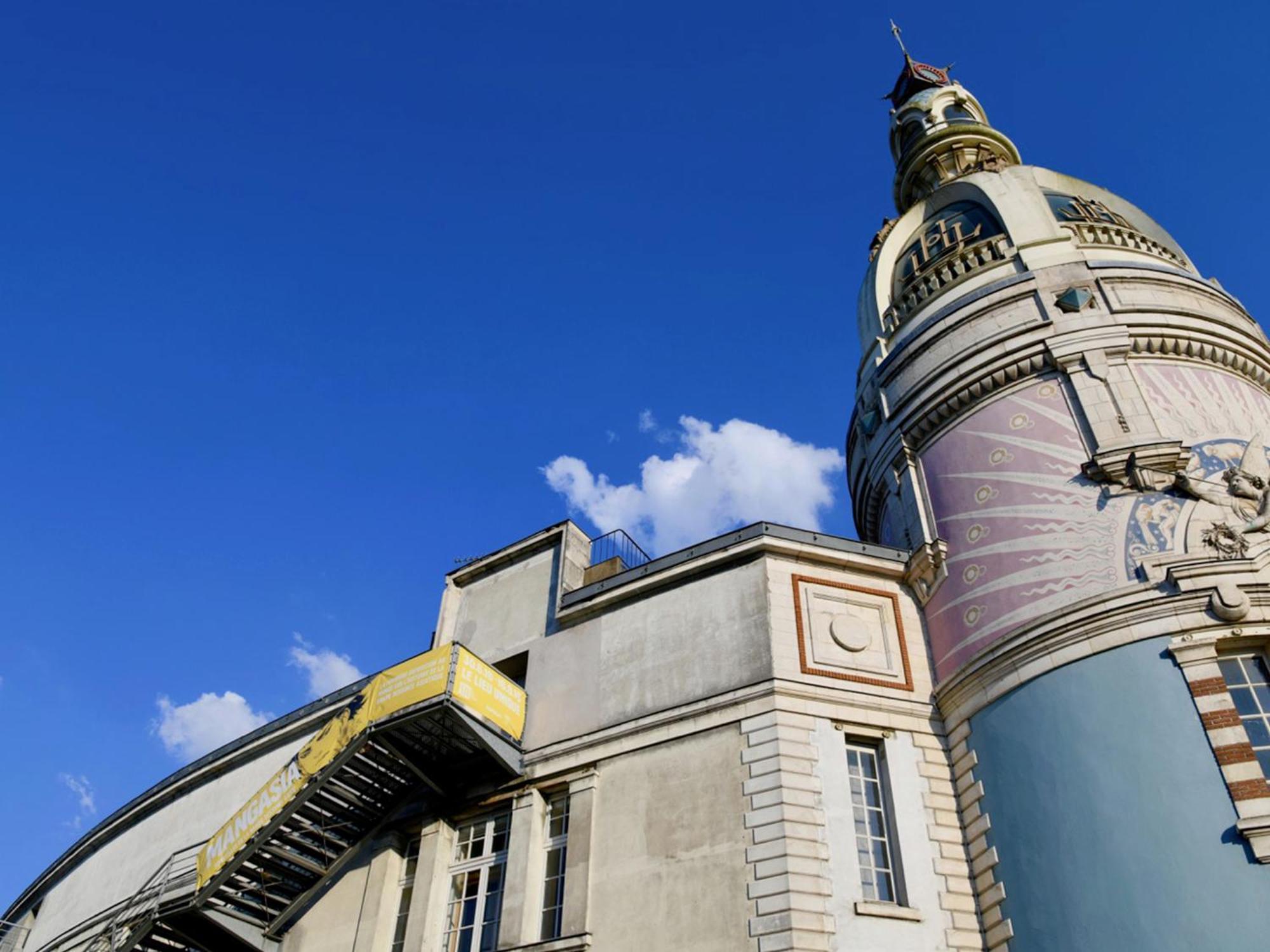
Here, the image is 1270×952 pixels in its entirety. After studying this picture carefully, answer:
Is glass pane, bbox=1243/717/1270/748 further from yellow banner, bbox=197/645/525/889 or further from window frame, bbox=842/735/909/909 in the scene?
yellow banner, bbox=197/645/525/889

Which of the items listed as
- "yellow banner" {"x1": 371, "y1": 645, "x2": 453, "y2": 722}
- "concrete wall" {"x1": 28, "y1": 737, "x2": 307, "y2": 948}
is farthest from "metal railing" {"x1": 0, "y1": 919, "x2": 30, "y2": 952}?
"yellow banner" {"x1": 371, "y1": 645, "x2": 453, "y2": 722}

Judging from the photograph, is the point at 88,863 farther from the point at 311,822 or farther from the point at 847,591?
the point at 847,591

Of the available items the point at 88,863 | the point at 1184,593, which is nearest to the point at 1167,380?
the point at 1184,593

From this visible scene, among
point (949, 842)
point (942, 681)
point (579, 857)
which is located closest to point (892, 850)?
point (949, 842)

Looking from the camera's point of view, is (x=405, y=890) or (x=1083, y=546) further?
(x=405, y=890)

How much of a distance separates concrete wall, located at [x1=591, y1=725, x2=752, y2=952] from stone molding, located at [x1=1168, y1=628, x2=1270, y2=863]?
25.7ft

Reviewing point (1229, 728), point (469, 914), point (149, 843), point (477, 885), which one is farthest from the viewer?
point (149, 843)

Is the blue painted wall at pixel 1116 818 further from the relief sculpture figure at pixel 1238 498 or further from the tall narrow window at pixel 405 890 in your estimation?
the tall narrow window at pixel 405 890

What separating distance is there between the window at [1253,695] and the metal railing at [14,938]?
39.4 metres

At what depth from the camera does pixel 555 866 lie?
837 inches

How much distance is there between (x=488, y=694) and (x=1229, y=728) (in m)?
13.9

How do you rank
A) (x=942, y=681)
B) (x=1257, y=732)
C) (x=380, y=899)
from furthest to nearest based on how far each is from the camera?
(x=380, y=899) < (x=942, y=681) < (x=1257, y=732)

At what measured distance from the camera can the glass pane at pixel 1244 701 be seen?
17375 mm

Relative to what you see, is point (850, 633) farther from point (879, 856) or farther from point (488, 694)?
point (488, 694)
